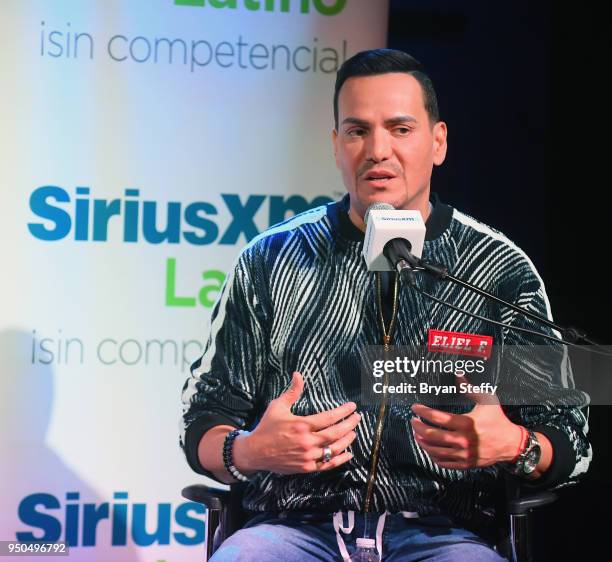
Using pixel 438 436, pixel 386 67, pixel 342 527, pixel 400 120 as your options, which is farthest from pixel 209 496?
pixel 386 67

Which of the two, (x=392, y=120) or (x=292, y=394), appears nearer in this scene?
(x=292, y=394)

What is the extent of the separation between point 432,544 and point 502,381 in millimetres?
500

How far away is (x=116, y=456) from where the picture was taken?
359cm

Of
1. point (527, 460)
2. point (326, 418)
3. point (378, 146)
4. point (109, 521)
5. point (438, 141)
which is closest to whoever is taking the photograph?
point (326, 418)

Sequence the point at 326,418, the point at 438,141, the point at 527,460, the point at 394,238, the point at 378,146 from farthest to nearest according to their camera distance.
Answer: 1. the point at 438,141
2. the point at 378,146
3. the point at 527,460
4. the point at 326,418
5. the point at 394,238

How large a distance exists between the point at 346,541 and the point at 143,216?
1.74 m

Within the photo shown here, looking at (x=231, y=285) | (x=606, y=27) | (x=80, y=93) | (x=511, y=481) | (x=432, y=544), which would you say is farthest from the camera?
(x=80, y=93)

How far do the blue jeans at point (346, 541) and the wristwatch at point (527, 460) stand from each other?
20cm

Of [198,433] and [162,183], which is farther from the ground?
[162,183]

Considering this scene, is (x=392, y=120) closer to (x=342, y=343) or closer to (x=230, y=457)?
(x=342, y=343)

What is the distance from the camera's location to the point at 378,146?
2.49 m

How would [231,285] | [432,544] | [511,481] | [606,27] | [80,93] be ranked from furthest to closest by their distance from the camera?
[80,93] → [606,27] → [231,285] → [511,481] → [432,544]

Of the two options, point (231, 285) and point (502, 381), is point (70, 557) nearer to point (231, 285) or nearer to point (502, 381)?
point (231, 285)

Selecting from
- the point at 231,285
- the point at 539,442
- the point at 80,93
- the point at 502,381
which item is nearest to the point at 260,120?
the point at 80,93
